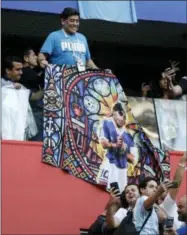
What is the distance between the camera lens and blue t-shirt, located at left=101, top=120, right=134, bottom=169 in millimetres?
10977

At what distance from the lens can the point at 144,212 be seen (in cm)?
847

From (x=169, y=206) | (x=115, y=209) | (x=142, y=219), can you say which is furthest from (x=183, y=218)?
(x=142, y=219)

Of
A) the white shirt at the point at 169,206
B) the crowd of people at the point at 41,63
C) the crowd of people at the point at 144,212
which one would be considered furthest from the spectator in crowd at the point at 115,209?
the crowd of people at the point at 41,63

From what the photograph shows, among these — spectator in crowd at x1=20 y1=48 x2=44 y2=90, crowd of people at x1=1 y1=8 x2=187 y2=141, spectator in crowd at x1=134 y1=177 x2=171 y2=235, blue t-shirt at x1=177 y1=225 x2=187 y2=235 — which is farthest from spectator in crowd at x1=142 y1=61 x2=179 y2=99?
spectator in crowd at x1=134 y1=177 x2=171 y2=235

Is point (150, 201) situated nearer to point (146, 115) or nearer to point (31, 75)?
point (146, 115)

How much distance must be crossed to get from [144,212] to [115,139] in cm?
274

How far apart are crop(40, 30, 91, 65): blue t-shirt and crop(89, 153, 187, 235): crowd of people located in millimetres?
2169

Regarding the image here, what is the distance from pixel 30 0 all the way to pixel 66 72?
2035 mm

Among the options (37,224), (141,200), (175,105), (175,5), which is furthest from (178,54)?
(141,200)

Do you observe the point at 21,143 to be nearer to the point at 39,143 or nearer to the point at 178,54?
the point at 39,143

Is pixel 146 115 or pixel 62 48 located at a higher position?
pixel 62 48

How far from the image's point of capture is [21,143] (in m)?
10.8

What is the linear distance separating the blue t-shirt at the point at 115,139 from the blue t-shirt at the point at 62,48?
942 millimetres

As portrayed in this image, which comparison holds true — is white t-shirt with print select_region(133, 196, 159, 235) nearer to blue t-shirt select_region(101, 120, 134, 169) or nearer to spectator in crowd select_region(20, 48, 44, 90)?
blue t-shirt select_region(101, 120, 134, 169)
